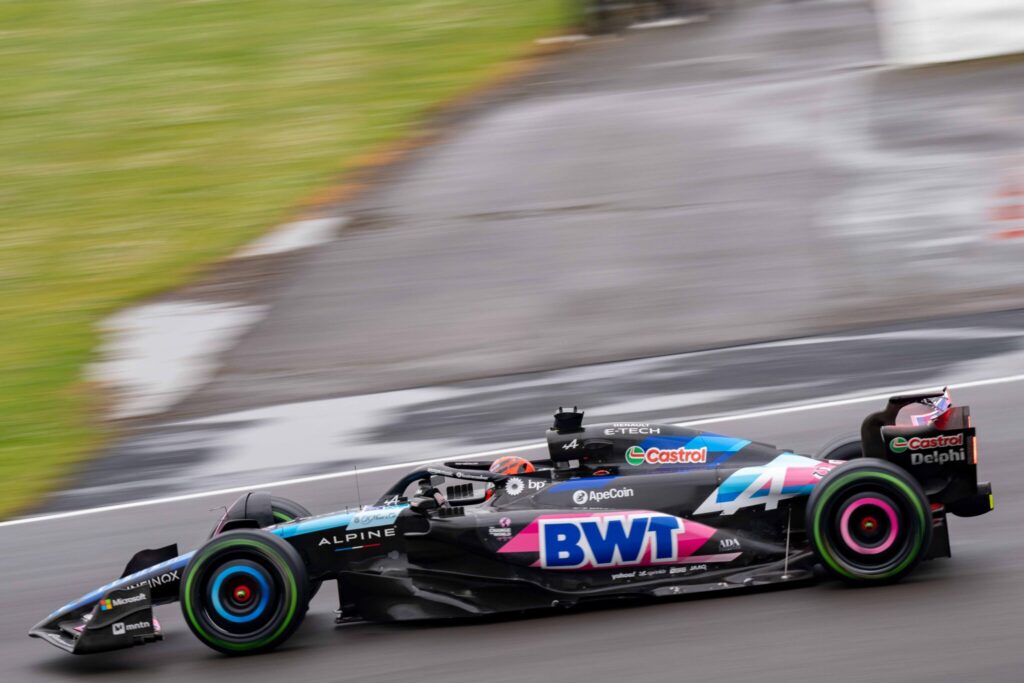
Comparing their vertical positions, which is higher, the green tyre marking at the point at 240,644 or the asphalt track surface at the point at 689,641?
the green tyre marking at the point at 240,644

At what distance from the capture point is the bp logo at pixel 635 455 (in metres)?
6.34

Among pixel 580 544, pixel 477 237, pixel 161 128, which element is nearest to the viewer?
pixel 580 544

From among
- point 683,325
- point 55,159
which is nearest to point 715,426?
point 683,325

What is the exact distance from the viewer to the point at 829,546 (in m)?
5.83

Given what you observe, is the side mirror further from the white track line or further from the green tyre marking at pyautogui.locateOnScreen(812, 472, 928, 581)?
the white track line

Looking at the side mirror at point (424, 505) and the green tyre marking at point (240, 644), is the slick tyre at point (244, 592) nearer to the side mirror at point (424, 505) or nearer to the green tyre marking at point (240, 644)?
the green tyre marking at point (240, 644)

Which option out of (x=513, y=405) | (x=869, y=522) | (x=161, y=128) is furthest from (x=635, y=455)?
(x=161, y=128)

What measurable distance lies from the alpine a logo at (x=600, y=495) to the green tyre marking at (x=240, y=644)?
133 centimetres

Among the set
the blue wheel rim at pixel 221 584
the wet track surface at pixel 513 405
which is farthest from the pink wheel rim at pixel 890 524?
the wet track surface at pixel 513 405

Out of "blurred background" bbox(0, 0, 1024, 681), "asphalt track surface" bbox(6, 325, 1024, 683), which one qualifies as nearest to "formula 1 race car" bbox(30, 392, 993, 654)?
→ "asphalt track surface" bbox(6, 325, 1024, 683)

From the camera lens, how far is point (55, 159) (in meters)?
16.7

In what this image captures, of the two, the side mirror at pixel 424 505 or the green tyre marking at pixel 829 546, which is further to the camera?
the side mirror at pixel 424 505

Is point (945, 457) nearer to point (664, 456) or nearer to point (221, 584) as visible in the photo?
point (664, 456)

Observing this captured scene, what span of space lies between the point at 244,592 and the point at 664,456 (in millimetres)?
2054
